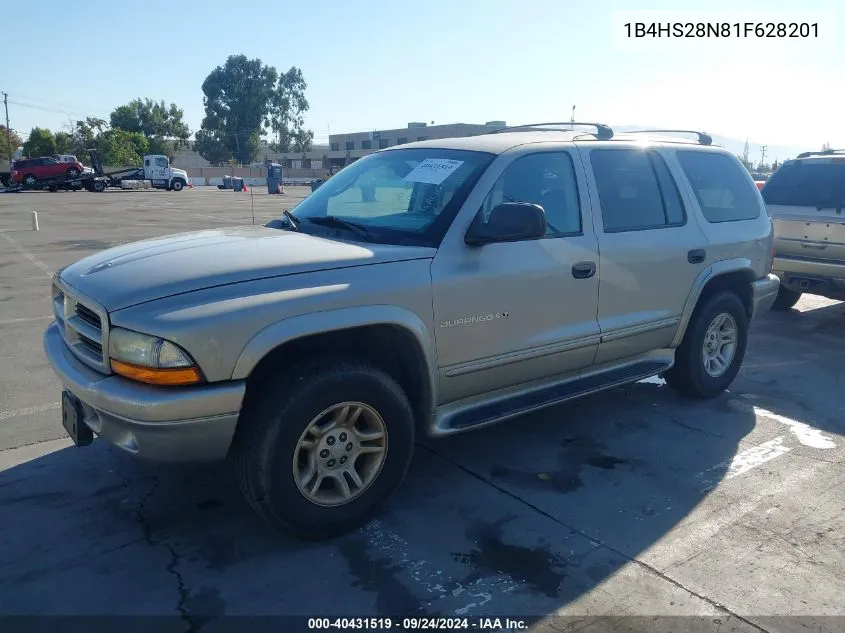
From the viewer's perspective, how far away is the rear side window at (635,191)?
4.32 meters

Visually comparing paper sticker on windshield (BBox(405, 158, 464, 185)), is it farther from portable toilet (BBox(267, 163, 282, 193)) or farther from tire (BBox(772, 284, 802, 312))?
portable toilet (BBox(267, 163, 282, 193))

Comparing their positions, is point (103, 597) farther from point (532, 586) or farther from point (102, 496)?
point (532, 586)

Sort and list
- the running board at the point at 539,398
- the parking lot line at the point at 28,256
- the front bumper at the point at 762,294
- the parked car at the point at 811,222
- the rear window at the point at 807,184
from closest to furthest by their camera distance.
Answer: the running board at the point at 539,398, the front bumper at the point at 762,294, the parked car at the point at 811,222, the rear window at the point at 807,184, the parking lot line at the point at 28,256

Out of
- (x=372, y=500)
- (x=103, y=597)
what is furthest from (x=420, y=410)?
(x=103, y=597)

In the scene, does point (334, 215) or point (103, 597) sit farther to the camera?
point (334, 215)

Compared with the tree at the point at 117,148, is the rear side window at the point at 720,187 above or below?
below

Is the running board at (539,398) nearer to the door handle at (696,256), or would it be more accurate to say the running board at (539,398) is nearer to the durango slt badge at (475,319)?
the durango slt badge at (475,319)

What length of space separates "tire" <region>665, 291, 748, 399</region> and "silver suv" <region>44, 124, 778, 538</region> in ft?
0.10

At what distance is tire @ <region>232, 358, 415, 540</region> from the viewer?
3.00m

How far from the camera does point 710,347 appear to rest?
17.3 feet

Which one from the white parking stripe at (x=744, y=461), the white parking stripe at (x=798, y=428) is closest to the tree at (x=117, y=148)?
the white parking stripe at (x=798, y=428)

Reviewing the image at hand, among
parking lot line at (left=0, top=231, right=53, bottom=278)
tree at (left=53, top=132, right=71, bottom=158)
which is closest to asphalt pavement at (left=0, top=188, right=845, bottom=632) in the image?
parking lot line at (left=0, top=231, right=53, bottom=278)

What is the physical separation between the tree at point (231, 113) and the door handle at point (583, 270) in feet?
316

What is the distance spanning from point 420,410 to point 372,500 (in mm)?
530
